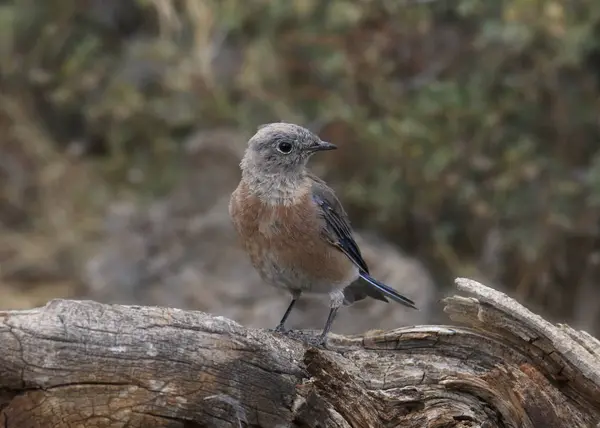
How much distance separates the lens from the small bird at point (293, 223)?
2994 mm

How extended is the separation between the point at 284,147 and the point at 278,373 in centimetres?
98

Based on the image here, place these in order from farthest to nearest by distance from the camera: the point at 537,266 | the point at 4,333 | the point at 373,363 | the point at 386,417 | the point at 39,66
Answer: the point at 39,66
the point at 537,266
the point at 373,363
the point at 386,417
the point at 4,333

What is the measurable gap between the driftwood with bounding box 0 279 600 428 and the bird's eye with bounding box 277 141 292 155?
786 mm

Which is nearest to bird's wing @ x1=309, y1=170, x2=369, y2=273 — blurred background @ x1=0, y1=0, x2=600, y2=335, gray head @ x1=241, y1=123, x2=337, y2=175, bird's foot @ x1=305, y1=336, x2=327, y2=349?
gray head @ x1=241, y1=123, x2=337, y2=175

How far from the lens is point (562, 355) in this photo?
253 cm

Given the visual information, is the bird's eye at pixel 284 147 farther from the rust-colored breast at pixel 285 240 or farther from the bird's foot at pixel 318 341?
the bird's foot at pixel 318 341

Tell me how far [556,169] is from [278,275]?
2303mm

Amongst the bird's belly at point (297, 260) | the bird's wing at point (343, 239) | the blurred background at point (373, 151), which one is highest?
the blurred background at point (373, 151)

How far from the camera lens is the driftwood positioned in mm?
2238

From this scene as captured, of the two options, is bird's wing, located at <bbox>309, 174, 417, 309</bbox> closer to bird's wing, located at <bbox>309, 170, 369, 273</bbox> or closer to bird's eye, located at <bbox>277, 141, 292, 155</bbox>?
bird's wing, located at <bbox>309, 170, 369, 273</bbox>

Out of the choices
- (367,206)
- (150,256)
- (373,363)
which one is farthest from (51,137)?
(373,363)

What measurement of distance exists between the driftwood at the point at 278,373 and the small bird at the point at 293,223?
388 mm

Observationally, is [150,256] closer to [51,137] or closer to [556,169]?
[51,137]

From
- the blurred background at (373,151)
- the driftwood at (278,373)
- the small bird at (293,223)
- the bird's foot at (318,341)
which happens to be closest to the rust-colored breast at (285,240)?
the small bird at (293,223)
